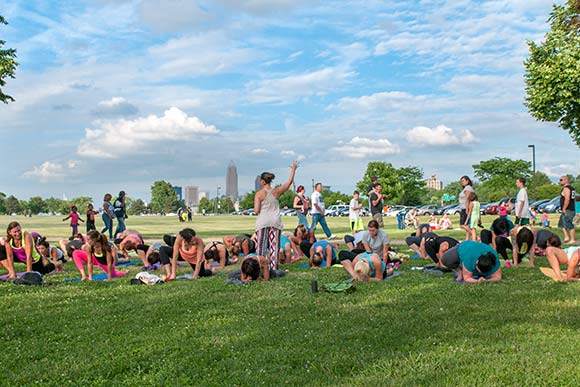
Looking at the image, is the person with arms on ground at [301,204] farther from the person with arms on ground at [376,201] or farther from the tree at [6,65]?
the tree at [6,65]

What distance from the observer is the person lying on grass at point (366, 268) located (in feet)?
32.6

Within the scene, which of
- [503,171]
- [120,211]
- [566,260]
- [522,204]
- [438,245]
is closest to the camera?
[566,260]

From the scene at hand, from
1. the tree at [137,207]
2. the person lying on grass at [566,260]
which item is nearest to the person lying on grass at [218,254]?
the person lying on grass at [566,260]

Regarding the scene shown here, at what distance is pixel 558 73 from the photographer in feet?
70.1

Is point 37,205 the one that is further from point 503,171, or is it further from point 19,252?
point 19,252

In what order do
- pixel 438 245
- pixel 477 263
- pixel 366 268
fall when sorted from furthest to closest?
pixel 438 245 → pixel 366 268 → pixel 477 263

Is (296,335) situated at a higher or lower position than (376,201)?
lower

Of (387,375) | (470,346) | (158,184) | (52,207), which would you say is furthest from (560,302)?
(52,207)

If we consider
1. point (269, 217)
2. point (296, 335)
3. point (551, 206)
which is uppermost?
point (269, 217)

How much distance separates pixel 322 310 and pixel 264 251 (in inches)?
152

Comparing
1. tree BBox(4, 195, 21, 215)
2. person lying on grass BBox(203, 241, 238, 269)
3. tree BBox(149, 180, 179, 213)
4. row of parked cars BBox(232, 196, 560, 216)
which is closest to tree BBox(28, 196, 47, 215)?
tree BBox(4, 195, 21, 215)

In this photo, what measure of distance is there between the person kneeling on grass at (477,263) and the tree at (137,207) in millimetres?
157574

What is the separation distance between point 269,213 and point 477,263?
3.89 m

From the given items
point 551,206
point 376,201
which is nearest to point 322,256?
point 376,201
